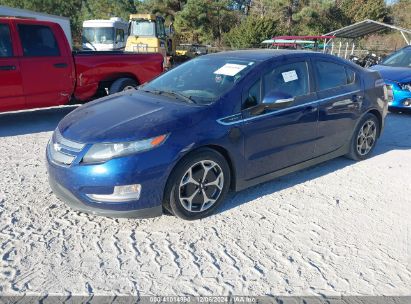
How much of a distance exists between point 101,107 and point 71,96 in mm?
3485

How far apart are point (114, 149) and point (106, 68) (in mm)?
4665

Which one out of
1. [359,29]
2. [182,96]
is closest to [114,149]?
[182,96]

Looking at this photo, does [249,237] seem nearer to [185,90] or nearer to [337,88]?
[185,90]

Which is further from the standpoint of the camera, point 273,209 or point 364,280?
point 273,209

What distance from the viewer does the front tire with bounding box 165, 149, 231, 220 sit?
342 centimetres

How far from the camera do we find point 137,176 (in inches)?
126

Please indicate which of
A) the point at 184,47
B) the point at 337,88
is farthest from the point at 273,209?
the point at 184,47

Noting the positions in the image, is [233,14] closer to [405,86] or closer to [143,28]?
[143,28]

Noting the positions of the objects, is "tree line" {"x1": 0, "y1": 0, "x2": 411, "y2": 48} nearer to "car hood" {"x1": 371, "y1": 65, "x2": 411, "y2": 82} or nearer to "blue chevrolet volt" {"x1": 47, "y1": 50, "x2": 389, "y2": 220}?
"car hood" {"x1": 371, "y1": 65, "x2": 411, "y2": 82}

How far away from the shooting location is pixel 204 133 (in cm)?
349

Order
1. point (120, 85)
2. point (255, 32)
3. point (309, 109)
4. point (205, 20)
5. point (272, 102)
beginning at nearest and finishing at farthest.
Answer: point (272, 102) → point (309, 109) → point (120, 85) → point (255, 32) → point (205, 20)

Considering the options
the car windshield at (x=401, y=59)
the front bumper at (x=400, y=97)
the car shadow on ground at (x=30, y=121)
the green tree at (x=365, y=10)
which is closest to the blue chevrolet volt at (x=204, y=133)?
the car shadow on ground at (x=30, y=121)

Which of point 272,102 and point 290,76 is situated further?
point 290,76

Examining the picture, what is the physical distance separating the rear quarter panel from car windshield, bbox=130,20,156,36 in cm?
1362
